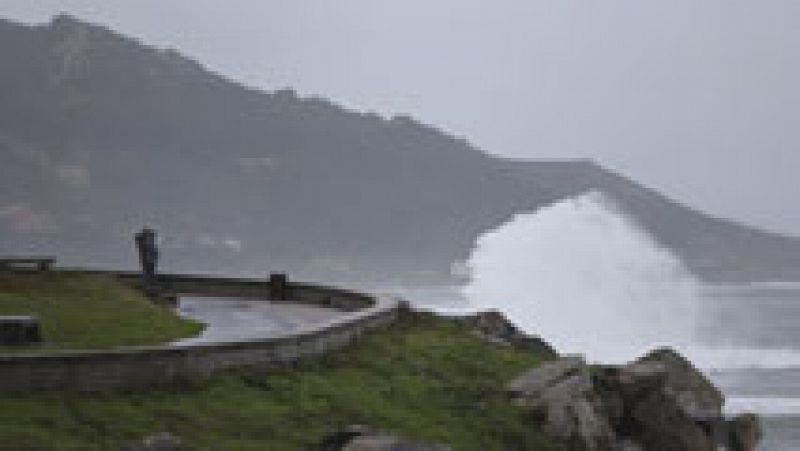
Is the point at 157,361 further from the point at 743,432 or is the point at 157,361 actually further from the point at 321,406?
the point at 743,432

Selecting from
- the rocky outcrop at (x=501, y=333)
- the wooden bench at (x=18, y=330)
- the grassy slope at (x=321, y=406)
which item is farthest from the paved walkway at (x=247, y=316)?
the rocky outcrop at (x=501, y=333)

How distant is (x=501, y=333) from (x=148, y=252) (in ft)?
30.1

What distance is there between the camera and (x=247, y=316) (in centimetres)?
3603

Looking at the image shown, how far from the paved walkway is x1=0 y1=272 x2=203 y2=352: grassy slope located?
821mm

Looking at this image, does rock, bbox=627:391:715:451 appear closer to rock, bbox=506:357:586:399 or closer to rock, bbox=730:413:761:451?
rock, bbox=506:357:586:399

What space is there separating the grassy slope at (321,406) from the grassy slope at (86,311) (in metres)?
3.08

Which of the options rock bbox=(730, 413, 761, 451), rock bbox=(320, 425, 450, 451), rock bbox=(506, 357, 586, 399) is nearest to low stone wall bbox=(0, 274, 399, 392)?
rock bbox=(320, 425, 450, 451)

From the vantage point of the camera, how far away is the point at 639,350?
6363 inches

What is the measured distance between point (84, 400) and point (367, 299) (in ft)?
50.2

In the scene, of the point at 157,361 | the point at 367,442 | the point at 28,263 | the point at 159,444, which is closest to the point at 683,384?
the point at 367,442

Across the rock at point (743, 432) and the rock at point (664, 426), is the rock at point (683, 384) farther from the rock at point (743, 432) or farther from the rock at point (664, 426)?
the rock at point (743, 432)

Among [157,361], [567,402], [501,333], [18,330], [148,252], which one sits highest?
[148,252]

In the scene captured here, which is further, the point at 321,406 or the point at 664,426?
the point at 664,426

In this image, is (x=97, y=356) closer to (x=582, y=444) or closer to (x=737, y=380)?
(x=582, y=444)
